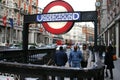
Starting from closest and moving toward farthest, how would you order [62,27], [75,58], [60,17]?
[62,27], [60,17], [75,58]

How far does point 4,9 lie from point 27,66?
277 ft

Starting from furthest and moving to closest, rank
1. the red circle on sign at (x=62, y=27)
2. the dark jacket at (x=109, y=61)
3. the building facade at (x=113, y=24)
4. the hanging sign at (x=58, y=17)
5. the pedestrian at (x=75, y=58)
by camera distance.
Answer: the building facade at (x=113, y=24), the dark jacket at (x=109, y=61), the pedestrian at (x=75, y=58), the hanging sign at (x=58, y=17), the red circle on sign at (x=62, y=27)

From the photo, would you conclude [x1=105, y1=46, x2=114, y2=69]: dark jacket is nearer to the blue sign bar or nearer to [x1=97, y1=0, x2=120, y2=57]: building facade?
the blue sign bar

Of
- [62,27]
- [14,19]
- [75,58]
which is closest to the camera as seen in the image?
[62,27]

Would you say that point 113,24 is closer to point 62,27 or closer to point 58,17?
point 58,17

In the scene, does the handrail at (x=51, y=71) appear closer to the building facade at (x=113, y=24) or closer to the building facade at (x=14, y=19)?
the building facade at (x=113, y=24)

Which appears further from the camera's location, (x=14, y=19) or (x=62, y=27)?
(x=14, y=19)

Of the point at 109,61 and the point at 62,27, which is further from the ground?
the point at 62,27

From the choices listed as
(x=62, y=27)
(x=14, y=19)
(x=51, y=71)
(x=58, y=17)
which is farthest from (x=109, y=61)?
(x=14, y=19)

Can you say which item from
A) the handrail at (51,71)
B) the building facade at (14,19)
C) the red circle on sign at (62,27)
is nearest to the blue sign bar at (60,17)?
the red circle on sign at (62,27)

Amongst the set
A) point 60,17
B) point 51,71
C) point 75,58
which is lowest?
point 75,58

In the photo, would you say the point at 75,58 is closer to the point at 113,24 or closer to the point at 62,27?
the point at 62,27

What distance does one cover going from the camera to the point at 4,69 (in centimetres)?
408

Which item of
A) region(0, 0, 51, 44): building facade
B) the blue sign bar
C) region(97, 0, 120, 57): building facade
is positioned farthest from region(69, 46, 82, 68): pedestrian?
region(0, 0, 51, 44): building facade
